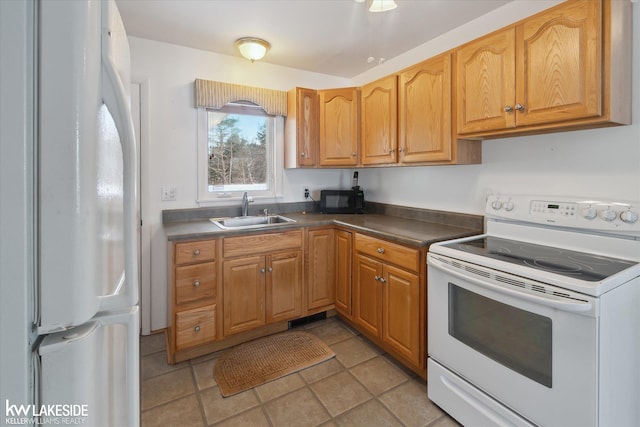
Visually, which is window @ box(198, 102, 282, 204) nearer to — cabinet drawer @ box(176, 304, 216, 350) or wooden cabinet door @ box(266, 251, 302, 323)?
wooden cabinet door @ box(266, 251, 302, 323)

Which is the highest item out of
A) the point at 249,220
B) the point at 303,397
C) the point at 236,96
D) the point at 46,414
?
the point at 236,96

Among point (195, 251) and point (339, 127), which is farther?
point (339, 127)

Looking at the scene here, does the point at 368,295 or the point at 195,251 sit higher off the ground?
the point at 195,251

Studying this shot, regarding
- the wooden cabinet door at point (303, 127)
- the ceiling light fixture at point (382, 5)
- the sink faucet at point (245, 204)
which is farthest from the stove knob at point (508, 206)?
the sink faucet at point (245, 204)

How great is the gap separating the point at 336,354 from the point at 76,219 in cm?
209

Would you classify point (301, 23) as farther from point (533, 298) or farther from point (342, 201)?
point (533, 298)

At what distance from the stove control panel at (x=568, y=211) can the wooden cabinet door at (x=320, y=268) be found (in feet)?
4.08

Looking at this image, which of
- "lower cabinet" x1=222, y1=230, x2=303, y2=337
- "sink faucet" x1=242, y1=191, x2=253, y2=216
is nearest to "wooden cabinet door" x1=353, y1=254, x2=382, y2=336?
"lower cabinet" x1=222, y1=230, x2=303, y2=337

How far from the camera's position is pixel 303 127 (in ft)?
9.62

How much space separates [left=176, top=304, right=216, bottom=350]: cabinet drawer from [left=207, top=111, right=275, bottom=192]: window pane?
1.09 metres

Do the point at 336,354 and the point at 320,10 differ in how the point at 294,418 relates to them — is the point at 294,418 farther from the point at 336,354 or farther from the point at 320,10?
the point at 320,10

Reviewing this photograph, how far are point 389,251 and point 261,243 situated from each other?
955 mm

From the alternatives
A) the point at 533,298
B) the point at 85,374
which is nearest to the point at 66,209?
the point at 85,374

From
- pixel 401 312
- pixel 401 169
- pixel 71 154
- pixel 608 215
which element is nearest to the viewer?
pixel 71 154
